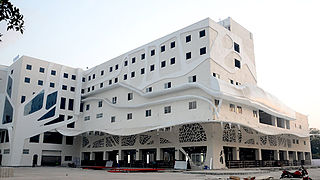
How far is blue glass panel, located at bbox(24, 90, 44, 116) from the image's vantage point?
38.2 m

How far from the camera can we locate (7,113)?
39062mm

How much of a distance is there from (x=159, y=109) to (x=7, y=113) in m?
21.4

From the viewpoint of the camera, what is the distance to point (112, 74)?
1570 inches

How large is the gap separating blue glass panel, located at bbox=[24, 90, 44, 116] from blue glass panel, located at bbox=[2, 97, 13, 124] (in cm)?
219

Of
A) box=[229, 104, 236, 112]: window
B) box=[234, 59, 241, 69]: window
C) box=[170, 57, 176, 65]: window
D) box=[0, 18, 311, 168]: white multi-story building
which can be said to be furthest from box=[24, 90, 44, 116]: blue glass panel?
box=[234, 59, 241, 69]: window

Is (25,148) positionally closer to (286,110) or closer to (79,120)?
(79,120)

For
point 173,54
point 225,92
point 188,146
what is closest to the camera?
point 225,92

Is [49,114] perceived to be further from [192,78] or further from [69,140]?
[192,78]

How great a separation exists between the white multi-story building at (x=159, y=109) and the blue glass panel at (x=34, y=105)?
0.44ft

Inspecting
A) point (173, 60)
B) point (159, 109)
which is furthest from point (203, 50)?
point (159, 109)

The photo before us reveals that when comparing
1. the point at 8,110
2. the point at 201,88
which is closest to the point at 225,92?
the point at 201,88

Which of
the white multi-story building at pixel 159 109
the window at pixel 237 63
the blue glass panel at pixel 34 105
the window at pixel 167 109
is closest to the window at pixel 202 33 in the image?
the white multi-story building at pixel 159 109

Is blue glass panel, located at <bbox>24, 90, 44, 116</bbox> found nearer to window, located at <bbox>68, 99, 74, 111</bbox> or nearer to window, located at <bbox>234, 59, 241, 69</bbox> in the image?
window, located at <bbox>68, 99, 74, 111</bbox>

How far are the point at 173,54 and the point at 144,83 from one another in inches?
199
